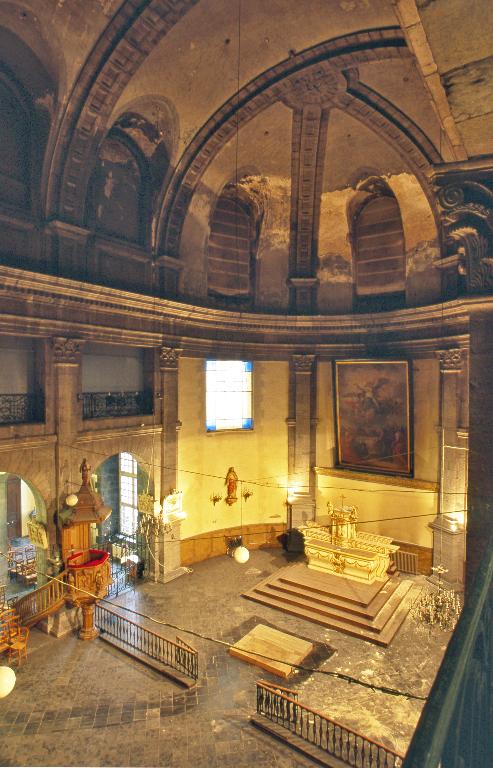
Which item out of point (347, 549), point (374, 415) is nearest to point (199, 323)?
point (374, 415)

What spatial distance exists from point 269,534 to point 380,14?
16286 millimetres

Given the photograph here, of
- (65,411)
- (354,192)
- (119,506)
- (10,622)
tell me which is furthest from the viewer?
(119,506)

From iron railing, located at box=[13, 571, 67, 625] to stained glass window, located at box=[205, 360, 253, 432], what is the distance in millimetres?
7130

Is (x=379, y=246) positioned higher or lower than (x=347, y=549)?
higher

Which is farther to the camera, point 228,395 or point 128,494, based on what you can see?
point 128,494

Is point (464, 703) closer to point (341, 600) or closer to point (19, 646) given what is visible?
point (19, 646)

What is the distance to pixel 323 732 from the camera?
347 inches

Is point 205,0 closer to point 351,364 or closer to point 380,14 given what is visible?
point 380,14

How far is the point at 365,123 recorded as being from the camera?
13875mm

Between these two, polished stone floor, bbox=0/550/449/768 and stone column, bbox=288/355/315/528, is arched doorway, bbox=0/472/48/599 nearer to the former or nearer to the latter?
polished stone floor, bbox=0/550/449/768

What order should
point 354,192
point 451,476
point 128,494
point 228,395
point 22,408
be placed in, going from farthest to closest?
point 128,494 → point 228,395 → point 354,192 → point 451,476 → point 22,408

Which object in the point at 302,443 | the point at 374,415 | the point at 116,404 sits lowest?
the point at 302,443

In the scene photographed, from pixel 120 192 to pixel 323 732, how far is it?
577 inches

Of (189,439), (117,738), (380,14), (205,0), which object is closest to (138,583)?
(189,439)
